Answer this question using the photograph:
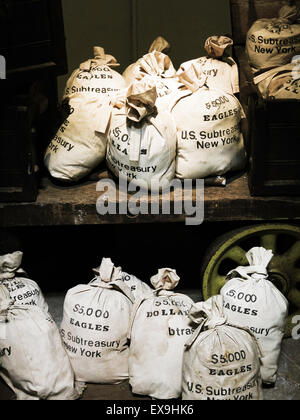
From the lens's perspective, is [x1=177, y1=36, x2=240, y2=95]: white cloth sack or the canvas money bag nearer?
the canvas money bag

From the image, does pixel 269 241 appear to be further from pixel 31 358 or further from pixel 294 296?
pixel 31 358

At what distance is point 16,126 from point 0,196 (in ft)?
1.19

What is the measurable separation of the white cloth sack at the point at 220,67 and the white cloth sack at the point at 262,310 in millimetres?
1025

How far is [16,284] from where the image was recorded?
11.1 feet

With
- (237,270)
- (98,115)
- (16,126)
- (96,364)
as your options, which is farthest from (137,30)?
(96,364)

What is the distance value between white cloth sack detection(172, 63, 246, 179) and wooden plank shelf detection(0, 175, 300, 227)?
0.16m

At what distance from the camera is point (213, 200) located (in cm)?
331

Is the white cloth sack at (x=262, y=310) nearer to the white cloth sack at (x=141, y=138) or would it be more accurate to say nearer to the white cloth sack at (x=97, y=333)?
the white cloth sack at (x=97, y=333)

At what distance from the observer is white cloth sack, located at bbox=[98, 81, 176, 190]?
3.20 metres

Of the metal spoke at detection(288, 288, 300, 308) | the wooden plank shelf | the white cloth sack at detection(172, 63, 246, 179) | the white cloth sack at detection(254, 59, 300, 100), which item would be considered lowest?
the metal spoke at detection(288, 288, 300, 308)

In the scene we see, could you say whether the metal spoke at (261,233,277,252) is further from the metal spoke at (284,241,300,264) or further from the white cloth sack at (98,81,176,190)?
the white cloth sack at (98,81,176,190)

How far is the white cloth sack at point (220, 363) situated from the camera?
2.86m

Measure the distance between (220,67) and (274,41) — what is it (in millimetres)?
324

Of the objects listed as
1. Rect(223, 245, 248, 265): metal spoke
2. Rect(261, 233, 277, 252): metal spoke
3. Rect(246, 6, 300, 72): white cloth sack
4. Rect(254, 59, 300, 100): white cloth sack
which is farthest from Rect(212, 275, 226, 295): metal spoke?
Rect(246, 6, 300, 72): white cloth sack
